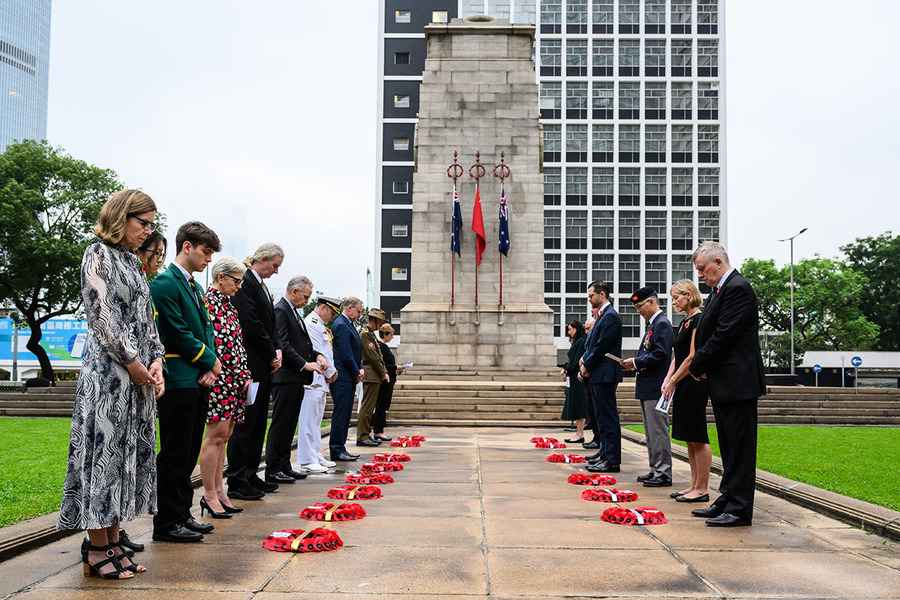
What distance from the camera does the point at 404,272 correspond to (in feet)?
228

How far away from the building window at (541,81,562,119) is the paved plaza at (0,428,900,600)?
64.6 m

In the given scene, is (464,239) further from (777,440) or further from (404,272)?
(404,272)

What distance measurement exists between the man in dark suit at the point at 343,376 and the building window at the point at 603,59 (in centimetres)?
6321

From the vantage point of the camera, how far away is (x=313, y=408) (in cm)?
985

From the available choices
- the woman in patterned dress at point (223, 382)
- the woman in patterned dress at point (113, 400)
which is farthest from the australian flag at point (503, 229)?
the woman in patterned dress at point (113, 400)

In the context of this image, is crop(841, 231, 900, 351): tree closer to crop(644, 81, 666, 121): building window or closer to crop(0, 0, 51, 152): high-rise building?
crop(644, 81, 666, 121): building window

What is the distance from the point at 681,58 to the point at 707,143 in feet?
23.5

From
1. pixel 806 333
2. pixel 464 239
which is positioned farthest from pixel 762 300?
pixel 464 239

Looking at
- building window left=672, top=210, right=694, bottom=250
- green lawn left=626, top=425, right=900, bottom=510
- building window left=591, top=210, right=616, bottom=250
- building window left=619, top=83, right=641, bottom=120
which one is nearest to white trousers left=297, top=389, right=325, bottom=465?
green lawn left=626, top=425, right=900, bottom=510

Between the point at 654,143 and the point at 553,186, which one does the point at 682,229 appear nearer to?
the point at 654,143

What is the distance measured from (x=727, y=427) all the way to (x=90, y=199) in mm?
33666

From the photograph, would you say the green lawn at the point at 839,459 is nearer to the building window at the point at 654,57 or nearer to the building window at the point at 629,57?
the building window at the point at 654,57

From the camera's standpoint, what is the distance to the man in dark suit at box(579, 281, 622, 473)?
1009 centimetres

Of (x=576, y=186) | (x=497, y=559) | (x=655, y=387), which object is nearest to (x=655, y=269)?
(x=576, y=186)
